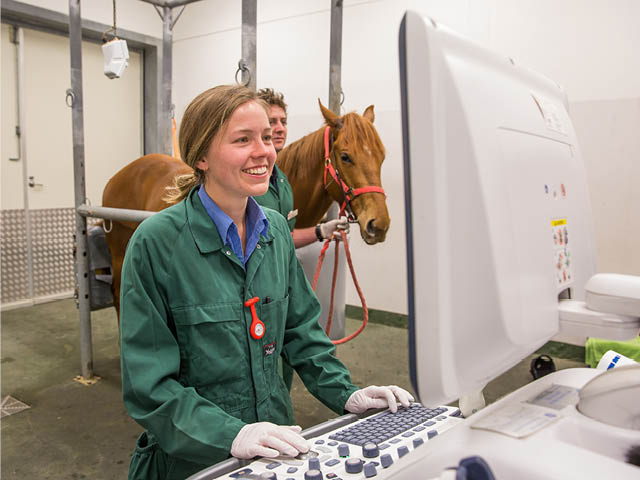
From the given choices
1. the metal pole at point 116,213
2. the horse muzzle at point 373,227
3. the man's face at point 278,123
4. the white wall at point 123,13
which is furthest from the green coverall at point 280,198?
the white wall at point 123,13

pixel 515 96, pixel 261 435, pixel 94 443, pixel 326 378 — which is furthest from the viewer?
pixel 94 443

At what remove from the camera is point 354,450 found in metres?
0.89

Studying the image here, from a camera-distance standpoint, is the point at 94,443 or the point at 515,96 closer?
the point at 515,96

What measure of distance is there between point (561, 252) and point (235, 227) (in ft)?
2.59

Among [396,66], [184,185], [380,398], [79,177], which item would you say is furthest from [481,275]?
[396,66]

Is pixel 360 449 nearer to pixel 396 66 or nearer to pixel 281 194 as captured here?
pixel 281 194

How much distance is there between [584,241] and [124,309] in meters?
0.91

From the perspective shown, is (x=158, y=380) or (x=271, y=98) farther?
(x=271, y=98)

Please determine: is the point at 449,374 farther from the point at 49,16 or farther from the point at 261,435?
the point at 49,16

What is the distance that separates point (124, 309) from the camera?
111cm

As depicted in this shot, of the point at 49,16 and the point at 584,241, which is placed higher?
the point at 49,16

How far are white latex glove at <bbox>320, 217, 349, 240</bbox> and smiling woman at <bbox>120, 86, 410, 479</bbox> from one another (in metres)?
1.33

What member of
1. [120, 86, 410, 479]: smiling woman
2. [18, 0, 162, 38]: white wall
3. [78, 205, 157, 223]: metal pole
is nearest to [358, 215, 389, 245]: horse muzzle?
[78, 205, 157, 223]: metal pole

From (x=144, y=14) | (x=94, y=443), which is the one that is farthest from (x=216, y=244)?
(x=144, y=14)
